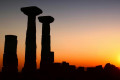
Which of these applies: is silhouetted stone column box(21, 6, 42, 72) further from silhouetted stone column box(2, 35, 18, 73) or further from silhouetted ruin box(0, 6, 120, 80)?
silhouetted stone column box(2, 35, 18, 73)

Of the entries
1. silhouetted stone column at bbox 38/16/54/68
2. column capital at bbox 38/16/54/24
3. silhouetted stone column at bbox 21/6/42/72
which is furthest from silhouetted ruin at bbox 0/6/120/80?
column capital at bbox 38/16/54/24

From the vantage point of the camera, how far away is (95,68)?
21109 millimetres

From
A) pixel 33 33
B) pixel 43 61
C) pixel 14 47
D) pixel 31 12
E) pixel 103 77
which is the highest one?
pixel 31 12

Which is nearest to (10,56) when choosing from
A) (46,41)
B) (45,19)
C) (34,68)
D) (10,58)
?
(10,58)

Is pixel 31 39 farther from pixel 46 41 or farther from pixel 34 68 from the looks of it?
pixel 34 68

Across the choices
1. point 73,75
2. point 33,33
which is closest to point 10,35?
point 33,33

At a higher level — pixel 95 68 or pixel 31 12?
pixel 31 12

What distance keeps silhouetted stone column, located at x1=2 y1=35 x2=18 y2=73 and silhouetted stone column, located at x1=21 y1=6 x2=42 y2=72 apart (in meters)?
1.17

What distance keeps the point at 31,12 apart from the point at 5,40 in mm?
3871

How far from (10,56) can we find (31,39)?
8.79ft

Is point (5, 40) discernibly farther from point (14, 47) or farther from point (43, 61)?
point (43, 61)

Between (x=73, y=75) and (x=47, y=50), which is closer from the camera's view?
(x=73, y=75)

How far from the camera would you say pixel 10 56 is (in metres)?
20.5

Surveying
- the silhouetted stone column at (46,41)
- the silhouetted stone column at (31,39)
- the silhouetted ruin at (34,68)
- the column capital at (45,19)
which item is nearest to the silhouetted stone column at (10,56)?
the silhouetted ruin at (34,68)
